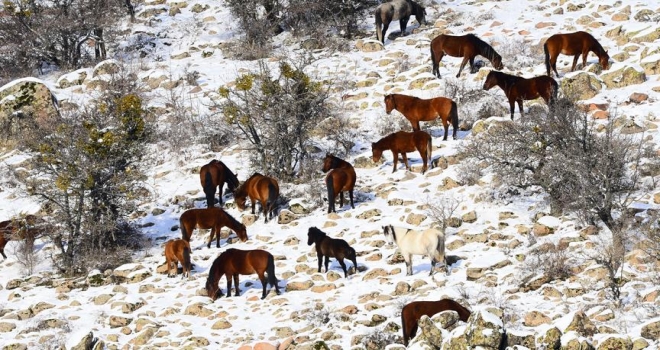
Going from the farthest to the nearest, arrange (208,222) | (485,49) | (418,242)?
(485,49), (208,222), (418,242)

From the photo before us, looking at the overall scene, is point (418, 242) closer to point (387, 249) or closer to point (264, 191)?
point (387, 249)

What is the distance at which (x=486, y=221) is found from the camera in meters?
15.6

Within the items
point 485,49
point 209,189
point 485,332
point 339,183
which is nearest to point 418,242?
point 339,183

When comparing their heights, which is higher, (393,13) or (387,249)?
(393,13)

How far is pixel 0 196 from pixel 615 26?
1873 cm

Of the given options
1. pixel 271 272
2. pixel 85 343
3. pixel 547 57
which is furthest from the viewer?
pixel 547 57

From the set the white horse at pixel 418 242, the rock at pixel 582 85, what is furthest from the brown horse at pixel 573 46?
the white horse at pixel 418 242

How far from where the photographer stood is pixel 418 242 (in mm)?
13789

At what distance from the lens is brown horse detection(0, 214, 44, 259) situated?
17484mm

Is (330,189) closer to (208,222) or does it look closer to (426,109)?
(208,222)

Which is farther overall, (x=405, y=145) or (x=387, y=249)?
(x=405, y=145)

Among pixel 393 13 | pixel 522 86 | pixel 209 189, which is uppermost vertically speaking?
pixel 393 13

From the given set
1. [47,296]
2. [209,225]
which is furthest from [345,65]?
[47,296]

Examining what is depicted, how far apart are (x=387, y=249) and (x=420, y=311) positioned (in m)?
4.09
